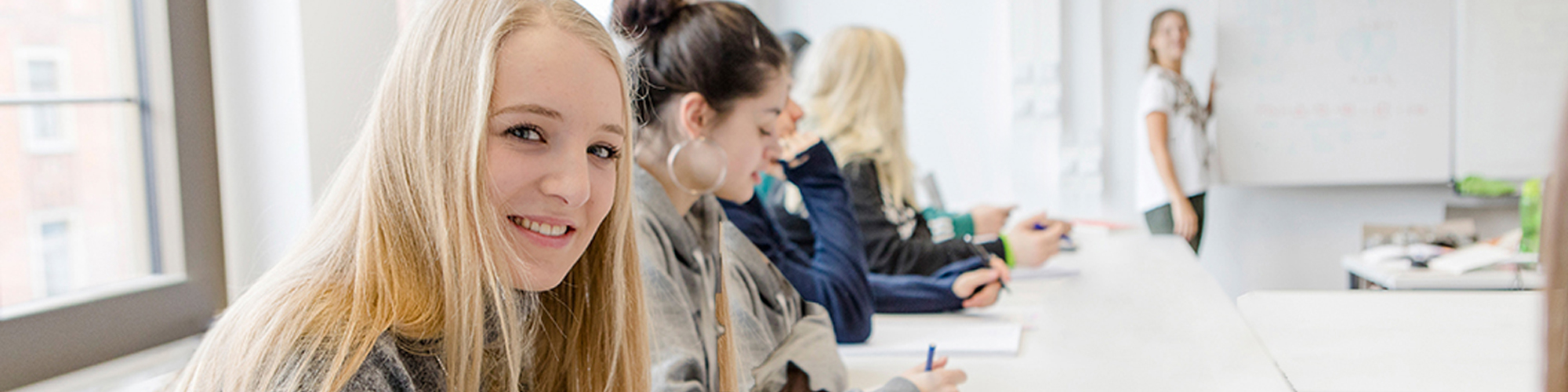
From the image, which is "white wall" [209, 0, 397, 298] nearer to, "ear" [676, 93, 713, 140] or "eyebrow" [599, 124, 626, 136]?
"ear" [676, 93, 713, 140]

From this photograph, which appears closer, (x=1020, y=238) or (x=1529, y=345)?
(x=1529, y=345)

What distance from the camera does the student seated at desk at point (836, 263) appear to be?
1494 millimetres

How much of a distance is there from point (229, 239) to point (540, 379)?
0.72 meters

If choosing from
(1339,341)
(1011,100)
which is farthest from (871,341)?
(1011,100)

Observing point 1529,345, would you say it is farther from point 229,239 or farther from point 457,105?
point 229,239

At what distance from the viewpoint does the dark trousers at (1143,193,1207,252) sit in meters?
3.57

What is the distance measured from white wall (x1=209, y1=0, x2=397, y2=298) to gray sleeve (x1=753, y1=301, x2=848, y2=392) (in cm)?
59

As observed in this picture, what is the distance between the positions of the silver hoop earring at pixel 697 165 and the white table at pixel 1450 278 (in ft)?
6.21

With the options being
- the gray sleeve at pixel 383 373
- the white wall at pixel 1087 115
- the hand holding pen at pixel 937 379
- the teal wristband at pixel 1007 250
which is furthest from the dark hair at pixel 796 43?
the gray sleeve at pixel 383 373

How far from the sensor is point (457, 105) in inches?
26.2

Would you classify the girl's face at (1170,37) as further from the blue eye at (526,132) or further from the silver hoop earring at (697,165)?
the blue eye at (526,132)

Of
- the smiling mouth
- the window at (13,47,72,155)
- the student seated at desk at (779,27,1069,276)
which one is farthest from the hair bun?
the student seated at desk at (779,27,1069,276)

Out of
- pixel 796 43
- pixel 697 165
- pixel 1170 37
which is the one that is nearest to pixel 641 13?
pixel 697 165

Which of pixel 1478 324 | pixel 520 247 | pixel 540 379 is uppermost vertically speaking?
pixel 520 247
